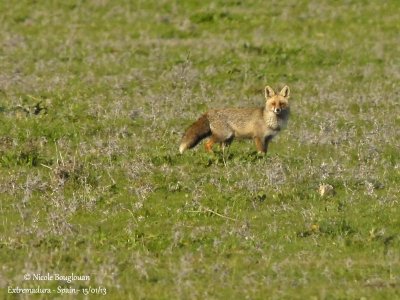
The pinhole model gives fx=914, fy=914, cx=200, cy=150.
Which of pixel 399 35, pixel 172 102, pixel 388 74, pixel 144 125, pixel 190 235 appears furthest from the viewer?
pixel 399 35

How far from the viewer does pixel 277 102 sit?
53.2 feet

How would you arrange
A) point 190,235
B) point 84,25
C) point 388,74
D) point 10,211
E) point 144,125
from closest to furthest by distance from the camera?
point 190,235 → point 10,211 → point 144,125 → point 388,74 → point 84,25

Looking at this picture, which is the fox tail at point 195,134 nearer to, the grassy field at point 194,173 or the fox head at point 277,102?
the grassy field at point 194,173

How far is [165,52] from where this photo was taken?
28.0 meters

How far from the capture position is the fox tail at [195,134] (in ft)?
51.4

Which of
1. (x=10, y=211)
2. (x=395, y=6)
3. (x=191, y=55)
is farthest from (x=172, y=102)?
(x=395, y=6)

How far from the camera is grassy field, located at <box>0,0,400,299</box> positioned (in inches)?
377

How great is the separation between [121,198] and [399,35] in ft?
67.0

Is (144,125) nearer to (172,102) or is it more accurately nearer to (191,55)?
(172,102)

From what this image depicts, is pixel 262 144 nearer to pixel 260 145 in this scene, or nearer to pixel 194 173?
pixel 260 145

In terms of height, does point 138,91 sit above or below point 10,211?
below

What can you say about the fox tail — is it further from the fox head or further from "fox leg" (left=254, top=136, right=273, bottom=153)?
the fox head

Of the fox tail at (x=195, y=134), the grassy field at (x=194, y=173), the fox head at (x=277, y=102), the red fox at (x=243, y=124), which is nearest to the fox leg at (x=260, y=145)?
the red fox at (x=243, y=124)

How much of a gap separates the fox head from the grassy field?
2.45 ft
